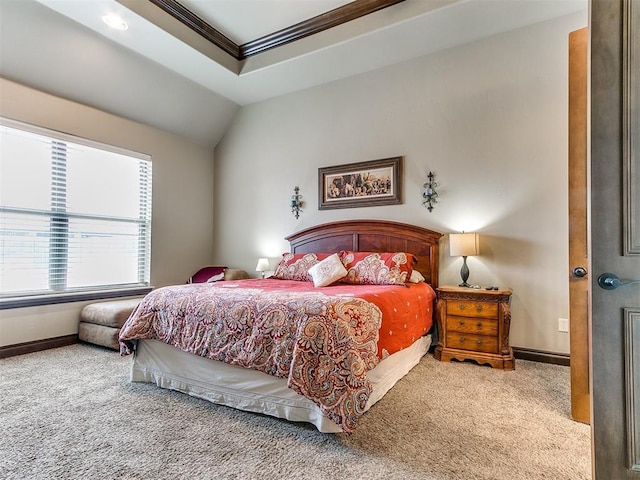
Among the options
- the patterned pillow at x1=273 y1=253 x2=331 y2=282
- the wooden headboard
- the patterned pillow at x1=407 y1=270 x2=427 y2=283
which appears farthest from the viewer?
the patterned pillow at x1=273 y1=253 x2=331 y2=282

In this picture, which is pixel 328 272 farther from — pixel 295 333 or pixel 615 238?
pixel 615 238

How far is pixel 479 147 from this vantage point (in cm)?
361

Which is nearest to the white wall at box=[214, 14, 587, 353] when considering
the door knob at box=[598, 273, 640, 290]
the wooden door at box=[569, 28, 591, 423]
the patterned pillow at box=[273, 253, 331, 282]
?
the patterned pillow at box=[273, 253, 331, 282]

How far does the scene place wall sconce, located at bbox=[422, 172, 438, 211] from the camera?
3818mm

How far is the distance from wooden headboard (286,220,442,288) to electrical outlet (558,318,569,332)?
1151 millimetres

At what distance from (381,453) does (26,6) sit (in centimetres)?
452

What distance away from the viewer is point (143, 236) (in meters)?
4.67

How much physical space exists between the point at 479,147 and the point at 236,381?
3264mm

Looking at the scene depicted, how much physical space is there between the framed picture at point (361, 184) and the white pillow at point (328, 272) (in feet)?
3.44

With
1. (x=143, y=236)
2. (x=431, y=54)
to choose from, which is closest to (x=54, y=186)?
(x=143, y=236)

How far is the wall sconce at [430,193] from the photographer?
12.5 ft

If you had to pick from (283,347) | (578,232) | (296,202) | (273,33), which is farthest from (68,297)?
(578,232)

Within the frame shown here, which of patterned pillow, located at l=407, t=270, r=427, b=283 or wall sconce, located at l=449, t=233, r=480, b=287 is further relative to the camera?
patterned pillow, located at l=407, t=270, r=427, b=283

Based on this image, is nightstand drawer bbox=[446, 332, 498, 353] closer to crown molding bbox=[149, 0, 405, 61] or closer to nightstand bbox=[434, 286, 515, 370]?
nightstand bbox=[434, 286, 515, 370]
